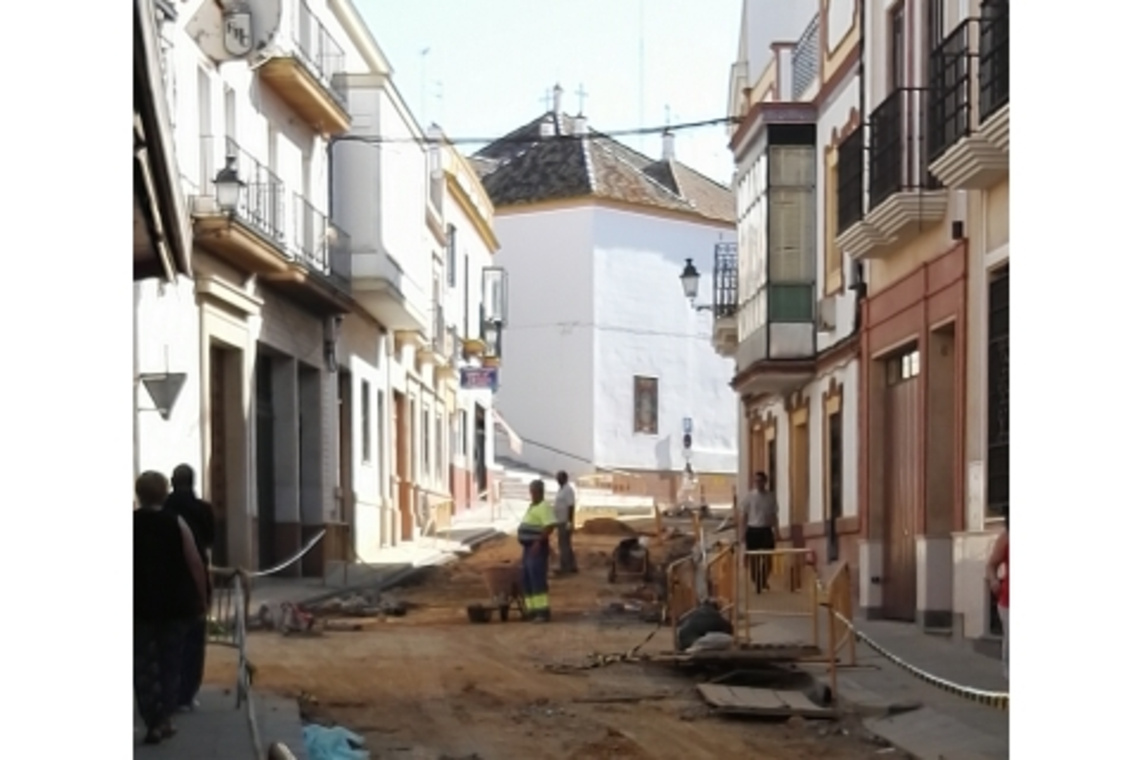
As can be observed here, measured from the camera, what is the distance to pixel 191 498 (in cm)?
665

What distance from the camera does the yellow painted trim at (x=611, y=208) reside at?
13359 millimetres

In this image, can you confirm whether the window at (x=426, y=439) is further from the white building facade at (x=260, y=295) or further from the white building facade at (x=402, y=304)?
the white building facade at (x=260, y=295)

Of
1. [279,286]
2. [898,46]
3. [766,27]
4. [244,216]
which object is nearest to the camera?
[244,216]

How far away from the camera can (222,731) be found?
7254 mm

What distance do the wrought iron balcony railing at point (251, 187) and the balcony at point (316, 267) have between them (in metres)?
0.12

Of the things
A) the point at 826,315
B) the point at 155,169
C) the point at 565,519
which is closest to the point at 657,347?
the point at 565,519

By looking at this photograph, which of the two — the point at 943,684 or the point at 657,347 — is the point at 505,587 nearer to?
the point at 657,347

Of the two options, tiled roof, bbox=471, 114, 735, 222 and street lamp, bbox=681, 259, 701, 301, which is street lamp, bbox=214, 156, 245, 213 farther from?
street lamp, bbox=681, 259, 701, 301

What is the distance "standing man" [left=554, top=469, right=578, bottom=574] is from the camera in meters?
15.1

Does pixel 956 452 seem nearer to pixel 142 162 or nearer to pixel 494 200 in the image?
pixel 494 200

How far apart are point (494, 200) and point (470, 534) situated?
87.9 inches

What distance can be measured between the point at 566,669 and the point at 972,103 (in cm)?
378
